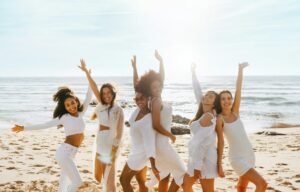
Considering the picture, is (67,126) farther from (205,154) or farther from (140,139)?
(205,154)

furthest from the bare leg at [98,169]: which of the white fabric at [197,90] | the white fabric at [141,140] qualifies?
the white fabric at [197,90]

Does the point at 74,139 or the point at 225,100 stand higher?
the point at 225,100

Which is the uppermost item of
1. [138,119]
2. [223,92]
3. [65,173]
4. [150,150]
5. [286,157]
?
[223,92]

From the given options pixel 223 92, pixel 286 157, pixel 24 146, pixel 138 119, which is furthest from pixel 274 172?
pixel 24 146

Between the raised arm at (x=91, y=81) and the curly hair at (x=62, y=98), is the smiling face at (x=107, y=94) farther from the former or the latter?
the curly hair at (x=62, y=98)

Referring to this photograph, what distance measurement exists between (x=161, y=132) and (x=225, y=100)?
3.18 ft

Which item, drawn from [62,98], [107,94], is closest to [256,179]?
[107,94]

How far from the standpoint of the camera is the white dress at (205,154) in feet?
16.9

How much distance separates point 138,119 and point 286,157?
6084 millimetres

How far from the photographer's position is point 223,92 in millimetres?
5465

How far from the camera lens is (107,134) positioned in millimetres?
6059

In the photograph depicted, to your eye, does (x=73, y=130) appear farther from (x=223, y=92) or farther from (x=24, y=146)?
(x=24, y=146)

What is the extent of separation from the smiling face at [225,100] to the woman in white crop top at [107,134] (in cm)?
157

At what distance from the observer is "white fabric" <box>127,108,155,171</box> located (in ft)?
17.3
